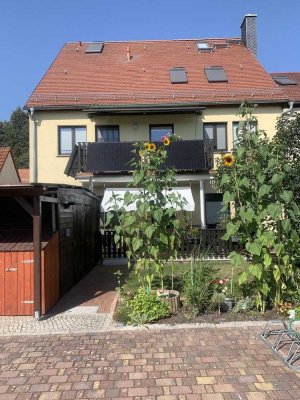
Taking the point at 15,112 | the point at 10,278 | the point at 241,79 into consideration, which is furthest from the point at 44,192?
the point at 15,112

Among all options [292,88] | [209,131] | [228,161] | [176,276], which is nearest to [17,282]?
[176,276]

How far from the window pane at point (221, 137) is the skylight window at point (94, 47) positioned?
972 cm

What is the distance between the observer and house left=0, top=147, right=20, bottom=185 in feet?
72.7

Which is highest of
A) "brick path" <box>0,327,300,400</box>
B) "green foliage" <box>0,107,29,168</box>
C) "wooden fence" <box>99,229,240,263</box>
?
"green foliage" <box>0,107,29,168</box>

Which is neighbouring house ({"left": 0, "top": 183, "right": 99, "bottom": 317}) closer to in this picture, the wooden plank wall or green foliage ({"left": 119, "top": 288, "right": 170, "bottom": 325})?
the wooden plank wall

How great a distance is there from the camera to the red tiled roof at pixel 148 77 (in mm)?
19844

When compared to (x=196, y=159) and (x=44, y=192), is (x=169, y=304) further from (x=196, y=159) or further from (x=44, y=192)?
(x=196, y=159)

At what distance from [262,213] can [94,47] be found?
846 inches

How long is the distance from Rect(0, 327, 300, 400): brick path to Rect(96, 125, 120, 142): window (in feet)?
47.0

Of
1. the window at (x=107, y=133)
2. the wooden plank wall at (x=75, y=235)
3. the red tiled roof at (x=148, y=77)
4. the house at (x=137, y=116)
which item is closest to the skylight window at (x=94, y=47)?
the red tiled roof at (x=148, y=77)

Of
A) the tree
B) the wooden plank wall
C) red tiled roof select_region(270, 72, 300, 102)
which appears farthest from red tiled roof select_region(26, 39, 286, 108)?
the tree

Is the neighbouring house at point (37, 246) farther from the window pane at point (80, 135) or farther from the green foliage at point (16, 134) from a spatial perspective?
the green foliage at point (16, 134)

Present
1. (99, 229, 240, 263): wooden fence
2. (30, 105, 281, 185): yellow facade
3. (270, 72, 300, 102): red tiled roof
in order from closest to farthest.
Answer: (99, 229, 240, 263): wooden fence → (30, 105, 281, 185): yellow facade → (270, 72, 300, 102): red tiled roof

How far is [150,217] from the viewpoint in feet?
24.5
